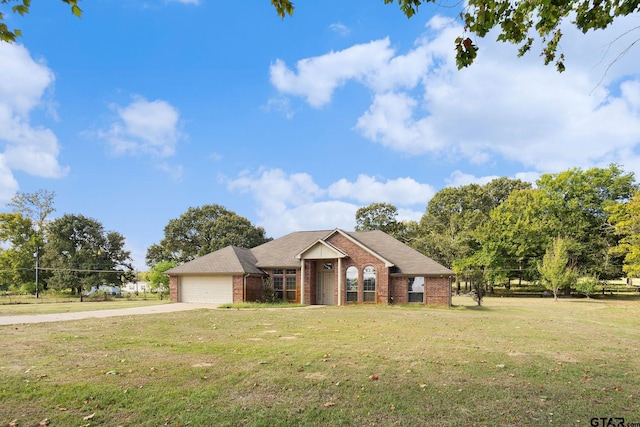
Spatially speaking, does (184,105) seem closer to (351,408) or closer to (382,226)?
(351,408)

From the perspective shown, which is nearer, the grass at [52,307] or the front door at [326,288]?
the grass at [52,307]

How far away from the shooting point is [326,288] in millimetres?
27062

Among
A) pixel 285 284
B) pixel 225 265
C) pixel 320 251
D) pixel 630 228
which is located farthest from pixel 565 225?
pixel 225 265

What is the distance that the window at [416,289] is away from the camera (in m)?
24.5

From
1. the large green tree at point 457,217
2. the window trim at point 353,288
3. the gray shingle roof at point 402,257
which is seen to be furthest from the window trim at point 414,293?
the large green tree at point 457,217

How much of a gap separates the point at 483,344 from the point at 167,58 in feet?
52.7

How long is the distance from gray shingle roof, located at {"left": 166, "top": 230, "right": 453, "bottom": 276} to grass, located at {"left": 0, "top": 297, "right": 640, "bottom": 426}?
1303cm

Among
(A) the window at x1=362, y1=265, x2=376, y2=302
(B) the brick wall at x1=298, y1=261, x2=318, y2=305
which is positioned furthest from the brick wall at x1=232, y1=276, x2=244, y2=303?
(A) the window at x1=362, y1=265, x2=376, y2=302

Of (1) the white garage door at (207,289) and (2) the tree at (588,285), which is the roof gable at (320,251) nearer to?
(1) the white garage door at (207,289)

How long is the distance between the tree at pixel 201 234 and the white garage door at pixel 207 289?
2020cm

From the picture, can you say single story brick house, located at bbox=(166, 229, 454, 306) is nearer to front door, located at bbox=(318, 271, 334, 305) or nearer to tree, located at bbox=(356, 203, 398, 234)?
front door, located at bbox=(318, 271, 334, 305)

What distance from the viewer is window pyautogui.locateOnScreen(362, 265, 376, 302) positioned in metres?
25.0

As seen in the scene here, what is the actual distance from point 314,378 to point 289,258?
21.4 metres

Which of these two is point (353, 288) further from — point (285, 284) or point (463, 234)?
point (463, 234)
